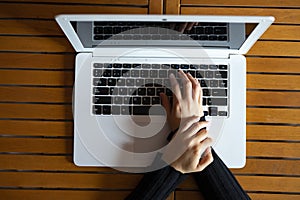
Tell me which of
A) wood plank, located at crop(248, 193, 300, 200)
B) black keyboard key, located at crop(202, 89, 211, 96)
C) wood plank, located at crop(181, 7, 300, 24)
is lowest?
wood plank, located at crop(248, 193, 300, 200)

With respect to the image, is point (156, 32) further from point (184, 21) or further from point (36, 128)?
point (36, 128)

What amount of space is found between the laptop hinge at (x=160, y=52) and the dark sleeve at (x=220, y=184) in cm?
18

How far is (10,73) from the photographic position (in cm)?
90

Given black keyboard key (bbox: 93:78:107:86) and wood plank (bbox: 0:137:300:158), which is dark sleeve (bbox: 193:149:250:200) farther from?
black keyboard key (bbox: 93:78:107:86)

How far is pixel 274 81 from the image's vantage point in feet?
2.93

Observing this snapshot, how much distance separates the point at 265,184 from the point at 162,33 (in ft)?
1.16

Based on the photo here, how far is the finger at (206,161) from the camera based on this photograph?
33.7 inches

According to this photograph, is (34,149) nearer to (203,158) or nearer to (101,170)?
(101,170)

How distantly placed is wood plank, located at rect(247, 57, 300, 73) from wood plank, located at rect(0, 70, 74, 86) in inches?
13.7

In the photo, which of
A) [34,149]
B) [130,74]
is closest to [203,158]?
[130,74]

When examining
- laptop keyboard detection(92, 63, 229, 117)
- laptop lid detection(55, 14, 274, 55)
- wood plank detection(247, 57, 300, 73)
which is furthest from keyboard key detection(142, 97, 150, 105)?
wood plank detection(247, 57, 300, 73)

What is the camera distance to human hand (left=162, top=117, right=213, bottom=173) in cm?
86

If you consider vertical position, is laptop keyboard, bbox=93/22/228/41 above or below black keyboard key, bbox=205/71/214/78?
above

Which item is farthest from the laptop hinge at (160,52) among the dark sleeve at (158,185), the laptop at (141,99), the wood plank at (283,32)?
the dark sleeve at (158,185)
